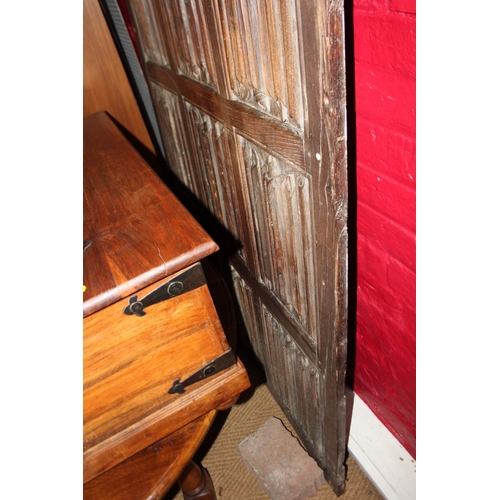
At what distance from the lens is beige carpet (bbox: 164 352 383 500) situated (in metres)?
1.35

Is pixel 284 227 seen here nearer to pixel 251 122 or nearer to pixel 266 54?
pixel 251 122

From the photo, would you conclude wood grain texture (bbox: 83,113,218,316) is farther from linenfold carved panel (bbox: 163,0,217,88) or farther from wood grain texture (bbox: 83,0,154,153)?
wood grain texture (bbox: 83,0,154,153)

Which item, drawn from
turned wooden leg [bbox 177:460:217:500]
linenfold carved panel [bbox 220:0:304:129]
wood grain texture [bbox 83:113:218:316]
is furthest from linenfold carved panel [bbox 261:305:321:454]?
linenfold carved panel [bbox 220:0:304:129]

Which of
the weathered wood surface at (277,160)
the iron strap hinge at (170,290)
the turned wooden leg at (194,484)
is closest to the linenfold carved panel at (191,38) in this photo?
the weathered wood surface at (277,160)

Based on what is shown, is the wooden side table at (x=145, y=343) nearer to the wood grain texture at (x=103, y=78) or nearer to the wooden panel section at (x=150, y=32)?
the wooden panel section at (x=150, y=32)

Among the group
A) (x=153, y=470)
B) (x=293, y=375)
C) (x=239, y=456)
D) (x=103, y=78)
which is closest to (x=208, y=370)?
(x=153, y=470)

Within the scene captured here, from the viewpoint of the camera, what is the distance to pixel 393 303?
1001 mm

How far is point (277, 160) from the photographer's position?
0.85 meters

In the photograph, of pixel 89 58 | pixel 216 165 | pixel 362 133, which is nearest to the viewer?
pixel 362 133

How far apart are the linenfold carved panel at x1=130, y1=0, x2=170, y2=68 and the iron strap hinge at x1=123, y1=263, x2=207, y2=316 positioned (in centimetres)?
91

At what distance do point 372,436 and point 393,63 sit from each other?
1.11m

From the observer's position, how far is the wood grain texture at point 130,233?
73 cm
